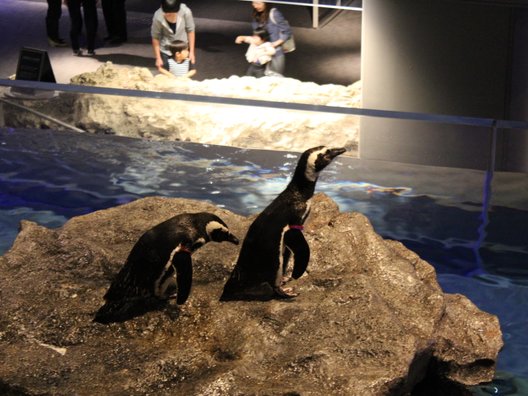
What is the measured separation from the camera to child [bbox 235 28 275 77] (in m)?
6.10

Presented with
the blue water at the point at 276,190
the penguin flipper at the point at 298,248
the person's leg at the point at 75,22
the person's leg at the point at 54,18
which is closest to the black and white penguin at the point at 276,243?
the penguin flipper at the point at 298,248

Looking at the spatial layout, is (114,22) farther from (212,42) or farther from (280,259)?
(280,259)

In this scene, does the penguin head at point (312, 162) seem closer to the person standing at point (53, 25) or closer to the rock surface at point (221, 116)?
the rock surface at point (221, 116)

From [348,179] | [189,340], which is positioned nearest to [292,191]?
[189,340]

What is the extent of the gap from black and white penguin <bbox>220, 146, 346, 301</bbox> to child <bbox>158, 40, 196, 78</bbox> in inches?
119

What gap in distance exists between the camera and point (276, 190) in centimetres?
542

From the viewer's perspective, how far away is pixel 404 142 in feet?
18.4

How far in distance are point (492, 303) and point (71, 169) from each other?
2.66 metres

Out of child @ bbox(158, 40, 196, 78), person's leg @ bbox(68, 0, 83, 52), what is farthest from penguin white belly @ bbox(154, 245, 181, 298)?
person's leg @ bbox(68, 0, 83, 52)

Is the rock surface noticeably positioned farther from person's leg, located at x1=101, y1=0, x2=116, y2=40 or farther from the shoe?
the shoe

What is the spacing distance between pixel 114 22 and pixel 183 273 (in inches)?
143

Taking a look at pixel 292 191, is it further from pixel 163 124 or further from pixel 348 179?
pixel 163 124

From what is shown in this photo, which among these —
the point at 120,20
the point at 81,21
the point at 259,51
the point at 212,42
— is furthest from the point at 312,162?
the point at 81,21

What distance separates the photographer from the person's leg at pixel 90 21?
6375 mm
